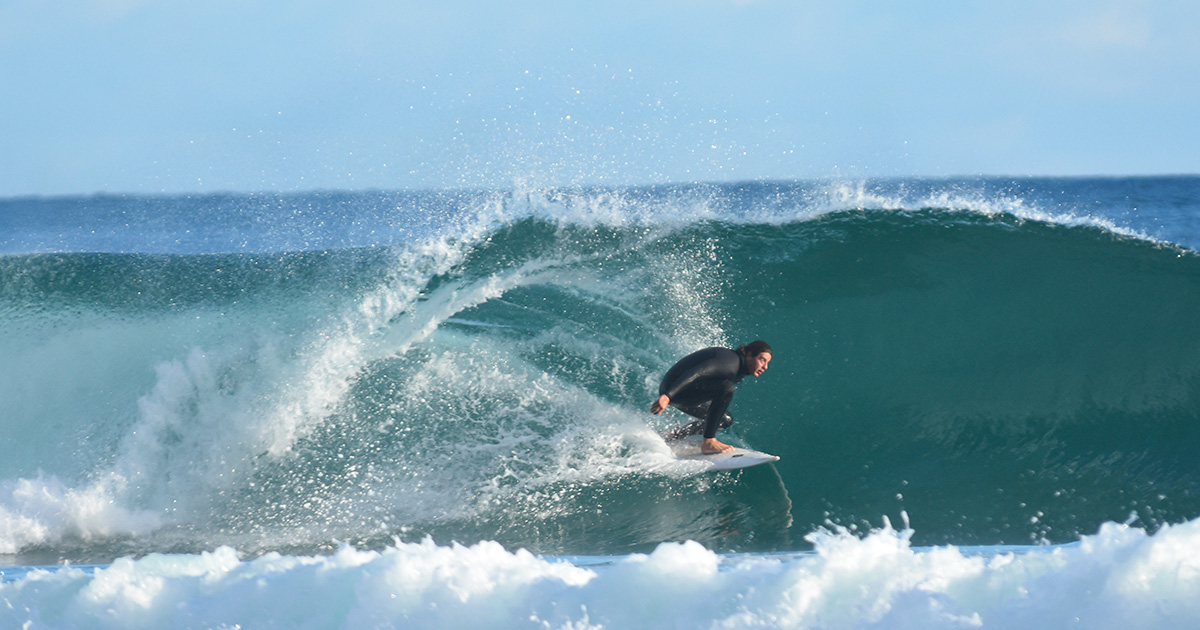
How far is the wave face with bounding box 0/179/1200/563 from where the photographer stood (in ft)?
16.9

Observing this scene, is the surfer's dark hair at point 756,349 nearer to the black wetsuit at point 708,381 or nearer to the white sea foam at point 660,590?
the black wetsuit at point 708,381

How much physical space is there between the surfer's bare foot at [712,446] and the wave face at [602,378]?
193 millimetres

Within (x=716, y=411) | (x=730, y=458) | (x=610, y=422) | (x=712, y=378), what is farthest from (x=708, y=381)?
(x=610, y=422)

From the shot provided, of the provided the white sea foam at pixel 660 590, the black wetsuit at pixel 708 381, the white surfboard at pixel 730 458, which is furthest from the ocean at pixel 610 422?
the black wetsuit at pixel 708 381

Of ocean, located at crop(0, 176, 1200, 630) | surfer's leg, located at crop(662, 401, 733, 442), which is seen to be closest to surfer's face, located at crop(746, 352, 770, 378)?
surfer's leg, located at crop(662, 401, 733, 442)

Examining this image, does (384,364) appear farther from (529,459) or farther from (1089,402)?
(1089,402)

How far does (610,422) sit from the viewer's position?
568 centimetres

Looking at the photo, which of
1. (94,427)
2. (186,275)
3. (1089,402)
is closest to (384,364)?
(94,427)

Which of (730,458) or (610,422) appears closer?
(730,458)

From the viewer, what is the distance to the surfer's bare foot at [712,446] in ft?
17.1

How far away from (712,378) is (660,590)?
246cm

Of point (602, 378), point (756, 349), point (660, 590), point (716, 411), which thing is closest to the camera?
point (660, 590)

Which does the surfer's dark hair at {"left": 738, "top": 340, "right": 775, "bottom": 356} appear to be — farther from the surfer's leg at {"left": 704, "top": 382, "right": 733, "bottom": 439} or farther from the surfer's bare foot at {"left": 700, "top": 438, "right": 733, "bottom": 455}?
the surfer's bare foot at {"left": 700, "top": 438, "right": 733, "bottom": 455}

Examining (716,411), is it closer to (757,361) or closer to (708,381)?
(708,381)
